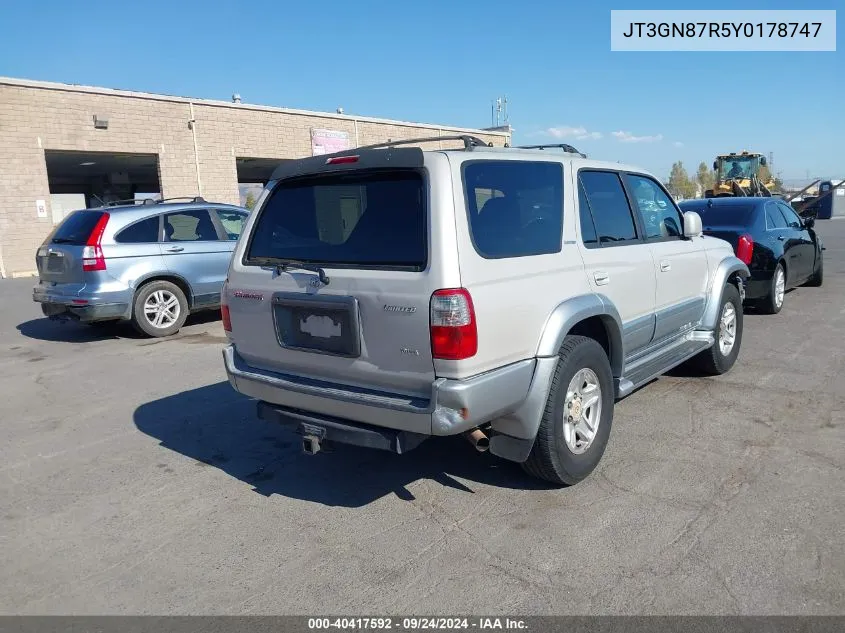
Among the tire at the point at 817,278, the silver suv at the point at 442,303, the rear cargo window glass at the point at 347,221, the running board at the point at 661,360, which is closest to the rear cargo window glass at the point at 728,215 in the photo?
the tire at the point at 817,278

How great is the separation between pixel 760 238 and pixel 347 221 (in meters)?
7.37

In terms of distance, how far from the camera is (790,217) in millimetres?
10211

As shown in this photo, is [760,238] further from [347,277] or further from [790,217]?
[347,277]

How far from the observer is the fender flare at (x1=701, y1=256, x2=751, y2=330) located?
5.66m

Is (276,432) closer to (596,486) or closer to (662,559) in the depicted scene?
(596,486)

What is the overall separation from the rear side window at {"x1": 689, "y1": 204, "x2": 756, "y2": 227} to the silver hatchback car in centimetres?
683

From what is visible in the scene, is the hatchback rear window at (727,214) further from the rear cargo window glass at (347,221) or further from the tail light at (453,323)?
the tail light at (453,323)

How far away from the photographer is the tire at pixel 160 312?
8719mm

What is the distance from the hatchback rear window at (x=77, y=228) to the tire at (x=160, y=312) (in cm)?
96

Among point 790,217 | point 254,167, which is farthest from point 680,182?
point 790,217

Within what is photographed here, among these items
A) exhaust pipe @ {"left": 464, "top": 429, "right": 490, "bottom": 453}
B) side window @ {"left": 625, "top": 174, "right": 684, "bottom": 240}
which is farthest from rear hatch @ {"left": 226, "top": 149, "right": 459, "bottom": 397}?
side window @ {"left": 625, "top": 174, "right": 684, "bottom": 240}

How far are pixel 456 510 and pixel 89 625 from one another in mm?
1847

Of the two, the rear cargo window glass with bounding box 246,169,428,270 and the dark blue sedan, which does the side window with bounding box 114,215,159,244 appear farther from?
the dark blue sedan

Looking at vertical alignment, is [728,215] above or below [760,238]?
above
